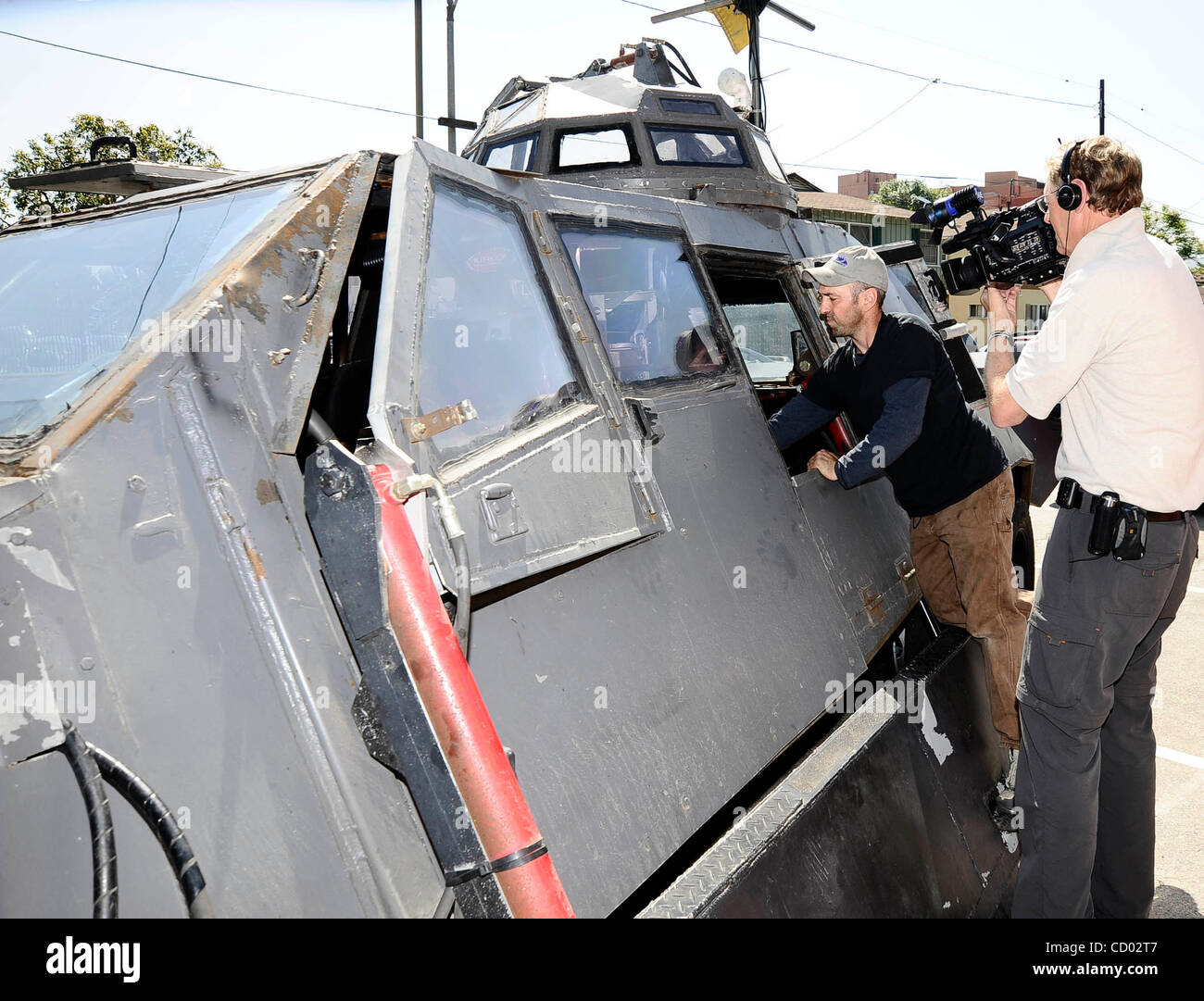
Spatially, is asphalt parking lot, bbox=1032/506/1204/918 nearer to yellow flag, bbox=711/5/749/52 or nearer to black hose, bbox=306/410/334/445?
black hose, bbox=306/410/334/445

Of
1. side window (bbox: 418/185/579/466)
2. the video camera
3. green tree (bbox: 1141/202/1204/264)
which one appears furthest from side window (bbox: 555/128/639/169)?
green tree (bbox: 1141/202/1204/264)

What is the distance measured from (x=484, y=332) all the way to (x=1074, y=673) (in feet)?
6.23

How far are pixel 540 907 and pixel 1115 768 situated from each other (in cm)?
241

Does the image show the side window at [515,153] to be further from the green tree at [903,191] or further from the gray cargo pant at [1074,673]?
the green tree at [903,191]

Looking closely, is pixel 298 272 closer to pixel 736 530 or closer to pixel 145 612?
pixel 145 612

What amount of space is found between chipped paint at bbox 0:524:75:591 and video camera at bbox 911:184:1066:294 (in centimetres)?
274

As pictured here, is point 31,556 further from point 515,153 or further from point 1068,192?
point 515,153

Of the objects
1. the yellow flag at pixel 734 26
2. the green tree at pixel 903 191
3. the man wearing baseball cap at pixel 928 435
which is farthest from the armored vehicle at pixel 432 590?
the green tree at pixel 903 191

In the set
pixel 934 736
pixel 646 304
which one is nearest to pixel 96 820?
pixel 646 304

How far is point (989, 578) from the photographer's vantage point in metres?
3.54

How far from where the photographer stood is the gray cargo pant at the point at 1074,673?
268cm

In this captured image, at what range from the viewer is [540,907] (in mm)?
1457

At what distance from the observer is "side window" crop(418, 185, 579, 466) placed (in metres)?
2.00
